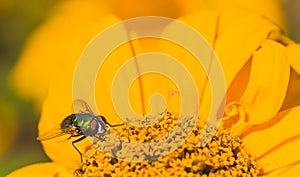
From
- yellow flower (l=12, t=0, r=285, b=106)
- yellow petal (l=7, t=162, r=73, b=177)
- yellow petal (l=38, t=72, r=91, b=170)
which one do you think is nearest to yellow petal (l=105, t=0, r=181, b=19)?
yellow flower (l=12, t=0, r=285, b=106)

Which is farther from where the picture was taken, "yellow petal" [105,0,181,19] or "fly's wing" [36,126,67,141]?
"yellow petal" [105,0,181,19]

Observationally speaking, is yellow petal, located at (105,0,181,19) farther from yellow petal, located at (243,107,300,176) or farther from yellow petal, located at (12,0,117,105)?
yellow petal, located at (243,107,300,176)

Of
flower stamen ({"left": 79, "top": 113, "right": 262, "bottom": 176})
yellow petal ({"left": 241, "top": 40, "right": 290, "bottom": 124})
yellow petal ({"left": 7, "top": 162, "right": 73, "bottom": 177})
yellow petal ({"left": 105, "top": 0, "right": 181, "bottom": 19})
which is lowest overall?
yellow petal ({"left": 7, "top": 162, "right": 73, "bottom": 177})

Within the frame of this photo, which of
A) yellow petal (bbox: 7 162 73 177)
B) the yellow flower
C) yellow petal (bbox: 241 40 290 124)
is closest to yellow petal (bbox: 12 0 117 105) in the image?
the yellow flower

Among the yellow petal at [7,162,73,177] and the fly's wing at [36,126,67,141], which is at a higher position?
the fly's wing at [36,126,67,141]

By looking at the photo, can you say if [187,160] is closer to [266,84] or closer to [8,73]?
[266,84]

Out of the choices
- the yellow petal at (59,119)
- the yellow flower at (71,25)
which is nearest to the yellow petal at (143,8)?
the yellow flower at (71,25)
